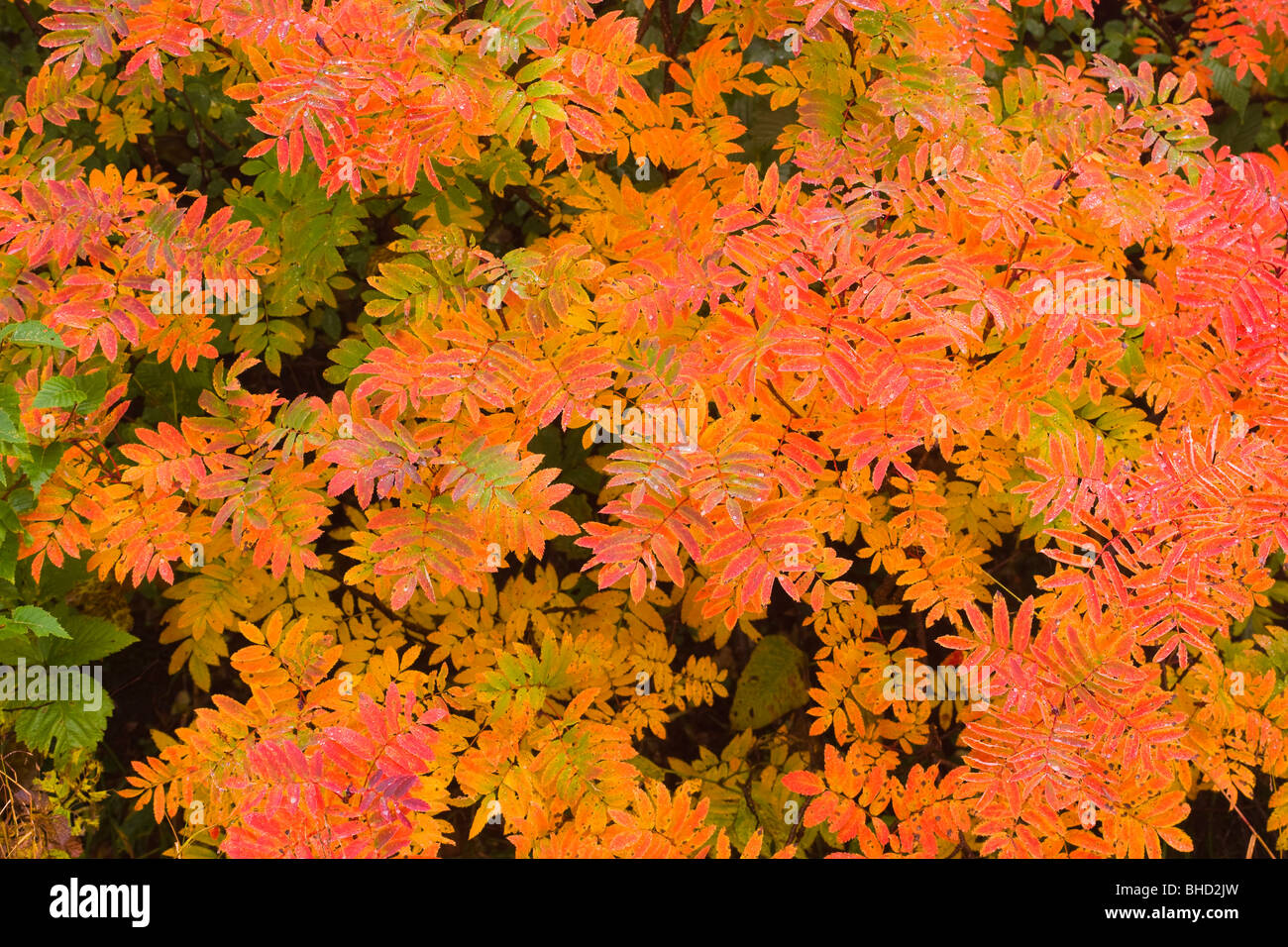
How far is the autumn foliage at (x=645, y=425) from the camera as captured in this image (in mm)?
2402

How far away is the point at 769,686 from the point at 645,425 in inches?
61.5

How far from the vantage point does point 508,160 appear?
312 centimetres

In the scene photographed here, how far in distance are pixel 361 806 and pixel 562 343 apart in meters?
1.20

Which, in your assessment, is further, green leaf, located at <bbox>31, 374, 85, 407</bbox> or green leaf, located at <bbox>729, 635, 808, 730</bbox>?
green leaf, located at <bbox>729, 635, 808, 730</bbox>

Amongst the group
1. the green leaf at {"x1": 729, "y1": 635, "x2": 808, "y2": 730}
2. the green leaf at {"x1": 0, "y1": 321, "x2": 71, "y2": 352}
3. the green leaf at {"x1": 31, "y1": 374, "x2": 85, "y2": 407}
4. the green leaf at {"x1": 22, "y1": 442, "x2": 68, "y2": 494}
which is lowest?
the green leaf at {"x1": 729, "y1": 635, "x2": 808, "y2": 730}

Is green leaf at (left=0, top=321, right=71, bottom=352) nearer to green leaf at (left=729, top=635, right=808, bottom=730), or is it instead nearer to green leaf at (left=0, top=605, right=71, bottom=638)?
green leaf at (left=0, top=605, right=71, bottom=638)

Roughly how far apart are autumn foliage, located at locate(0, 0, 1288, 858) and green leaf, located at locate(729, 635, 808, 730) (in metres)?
0.22

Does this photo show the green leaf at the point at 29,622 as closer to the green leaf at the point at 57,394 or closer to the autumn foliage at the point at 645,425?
the autumn foliage at the point at 645,425

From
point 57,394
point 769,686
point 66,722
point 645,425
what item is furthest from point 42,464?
point 769,686

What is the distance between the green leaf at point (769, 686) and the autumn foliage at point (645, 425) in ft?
0.71

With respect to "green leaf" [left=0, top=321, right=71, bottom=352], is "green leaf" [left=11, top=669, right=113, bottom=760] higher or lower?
lower

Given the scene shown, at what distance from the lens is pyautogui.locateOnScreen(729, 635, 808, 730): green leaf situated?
361cm

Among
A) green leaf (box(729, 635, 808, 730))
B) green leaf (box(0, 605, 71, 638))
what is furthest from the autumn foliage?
green leaf (box(729, 635, 808, 730))

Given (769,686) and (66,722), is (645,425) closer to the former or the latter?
(769,686)
